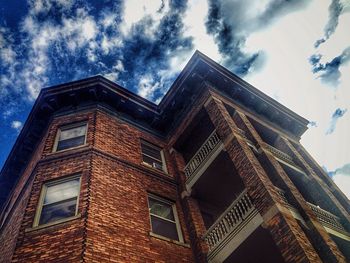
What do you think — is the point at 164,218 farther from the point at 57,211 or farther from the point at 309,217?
the point at 309,217

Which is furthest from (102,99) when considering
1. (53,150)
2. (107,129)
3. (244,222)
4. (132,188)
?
(244,222)

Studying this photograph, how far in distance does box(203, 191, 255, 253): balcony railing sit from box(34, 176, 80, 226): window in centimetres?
487

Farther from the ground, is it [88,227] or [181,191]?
[181,191]

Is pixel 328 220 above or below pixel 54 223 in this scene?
below

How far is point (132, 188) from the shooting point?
11.7m

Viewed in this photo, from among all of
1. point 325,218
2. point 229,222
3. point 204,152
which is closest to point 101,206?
point 229,222

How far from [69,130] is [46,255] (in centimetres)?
654

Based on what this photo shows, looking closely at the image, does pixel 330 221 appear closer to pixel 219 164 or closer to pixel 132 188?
pixel 219 164

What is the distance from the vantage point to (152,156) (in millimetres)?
14992

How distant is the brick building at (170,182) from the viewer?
29.7 ft

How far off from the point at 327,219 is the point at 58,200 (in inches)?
385

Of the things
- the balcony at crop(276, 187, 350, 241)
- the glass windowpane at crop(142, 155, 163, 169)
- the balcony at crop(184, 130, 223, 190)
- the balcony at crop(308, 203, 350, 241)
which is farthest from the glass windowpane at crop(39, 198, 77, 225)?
the balcony at crop(308, 203, 350, 241)

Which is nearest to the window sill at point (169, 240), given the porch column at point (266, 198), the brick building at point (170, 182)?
the brick building at point (170, 182)

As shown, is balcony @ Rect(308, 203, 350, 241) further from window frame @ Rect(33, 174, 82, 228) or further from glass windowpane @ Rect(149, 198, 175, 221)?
window frame @ Rect(33, 174, 82, 228)
